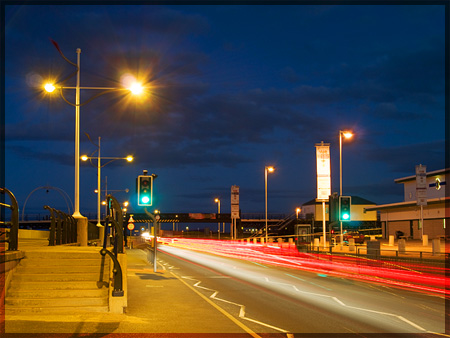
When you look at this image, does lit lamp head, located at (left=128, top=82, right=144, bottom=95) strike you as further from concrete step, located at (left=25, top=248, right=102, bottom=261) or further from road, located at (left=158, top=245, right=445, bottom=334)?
concrete step, located at (left=25, top=248, right=102, bottom=261)

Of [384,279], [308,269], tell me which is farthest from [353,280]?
[308,269]

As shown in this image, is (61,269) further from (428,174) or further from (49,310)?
(428,174)

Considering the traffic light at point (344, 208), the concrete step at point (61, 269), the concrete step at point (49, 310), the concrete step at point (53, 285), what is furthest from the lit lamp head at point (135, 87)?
the traffic light at point (344, 208)

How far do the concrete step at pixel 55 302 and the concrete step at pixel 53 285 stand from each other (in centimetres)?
49

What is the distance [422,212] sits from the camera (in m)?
54.5

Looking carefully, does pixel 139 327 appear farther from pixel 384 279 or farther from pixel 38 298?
→ pixel 384 279

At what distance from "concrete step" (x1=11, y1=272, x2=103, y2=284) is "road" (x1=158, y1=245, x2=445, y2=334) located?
12.4 ft

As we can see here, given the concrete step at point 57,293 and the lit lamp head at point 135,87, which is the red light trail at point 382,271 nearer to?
the concrete step at point 57,293

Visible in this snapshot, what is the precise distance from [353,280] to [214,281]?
659cm

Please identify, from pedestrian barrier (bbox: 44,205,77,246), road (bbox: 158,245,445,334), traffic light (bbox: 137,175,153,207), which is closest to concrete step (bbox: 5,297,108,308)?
road (bbox: 158,245,445,334)

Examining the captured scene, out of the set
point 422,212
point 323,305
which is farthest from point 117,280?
point 422,212

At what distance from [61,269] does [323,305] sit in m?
7.78

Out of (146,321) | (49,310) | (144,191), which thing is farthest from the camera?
(144,191)

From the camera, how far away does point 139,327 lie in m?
11.6
